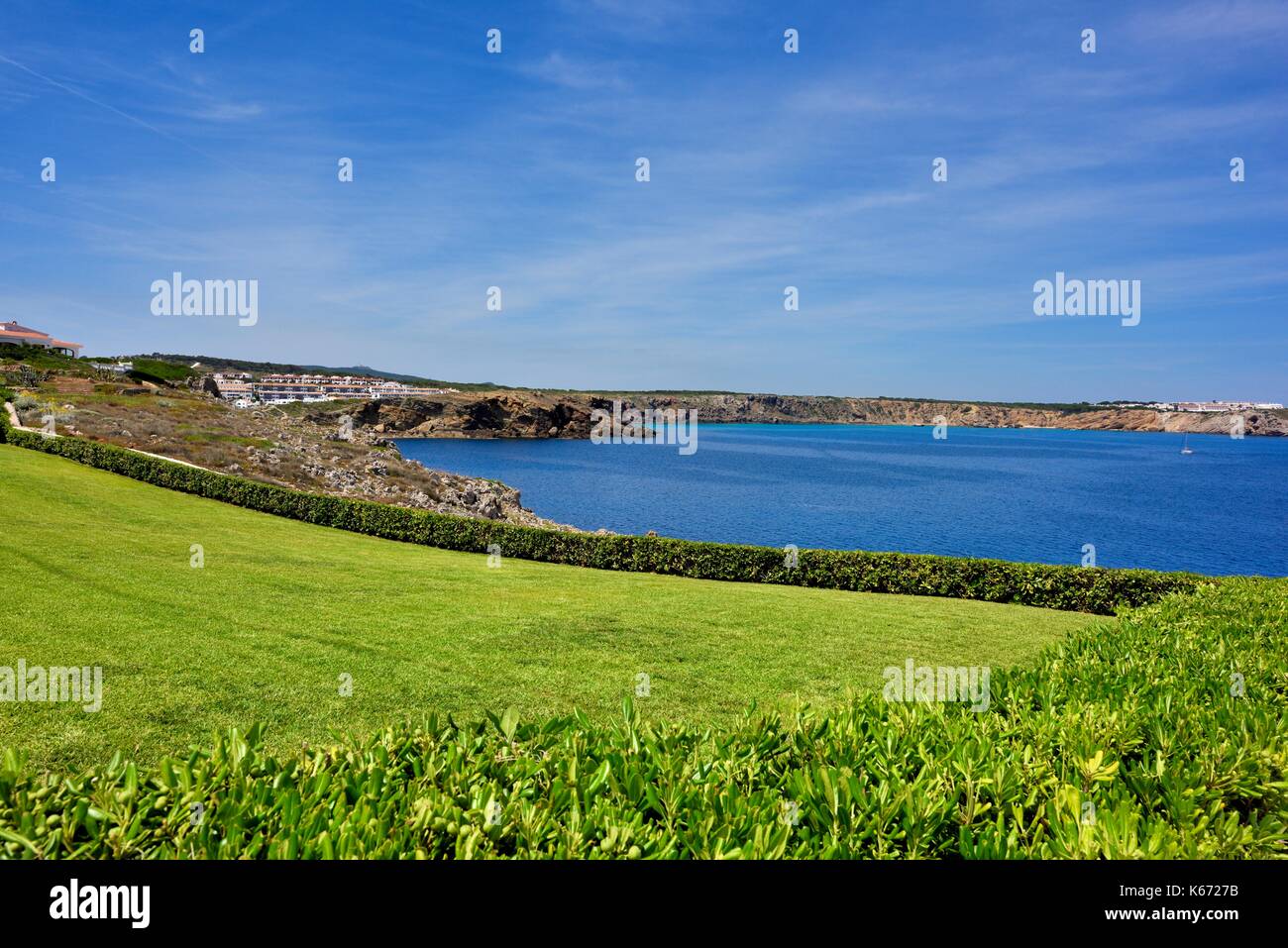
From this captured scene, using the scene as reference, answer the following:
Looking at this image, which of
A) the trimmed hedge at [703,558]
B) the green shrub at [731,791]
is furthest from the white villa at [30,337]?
the green shrub at [731,791]

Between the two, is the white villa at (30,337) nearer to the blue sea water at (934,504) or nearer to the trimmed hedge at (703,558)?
the blue sea water at (934,504)

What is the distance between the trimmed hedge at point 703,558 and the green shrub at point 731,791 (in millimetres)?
14653

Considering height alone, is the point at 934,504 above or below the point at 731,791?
below

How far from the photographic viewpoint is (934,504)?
58.4 meters

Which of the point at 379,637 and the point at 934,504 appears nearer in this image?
the point at 379,637

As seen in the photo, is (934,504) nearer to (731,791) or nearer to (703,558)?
(703,558)

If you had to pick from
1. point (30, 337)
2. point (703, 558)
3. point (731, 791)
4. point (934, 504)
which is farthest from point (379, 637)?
point (30, 337)

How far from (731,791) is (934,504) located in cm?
6023

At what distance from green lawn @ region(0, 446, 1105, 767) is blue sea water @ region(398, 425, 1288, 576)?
25.1 m

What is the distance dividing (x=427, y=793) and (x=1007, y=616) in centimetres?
1551

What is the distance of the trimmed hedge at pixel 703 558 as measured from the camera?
18094 millimetres

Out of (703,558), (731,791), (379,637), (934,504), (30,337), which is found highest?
(30,337)

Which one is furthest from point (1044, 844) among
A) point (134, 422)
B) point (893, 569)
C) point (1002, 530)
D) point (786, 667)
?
point (1002, 530)
